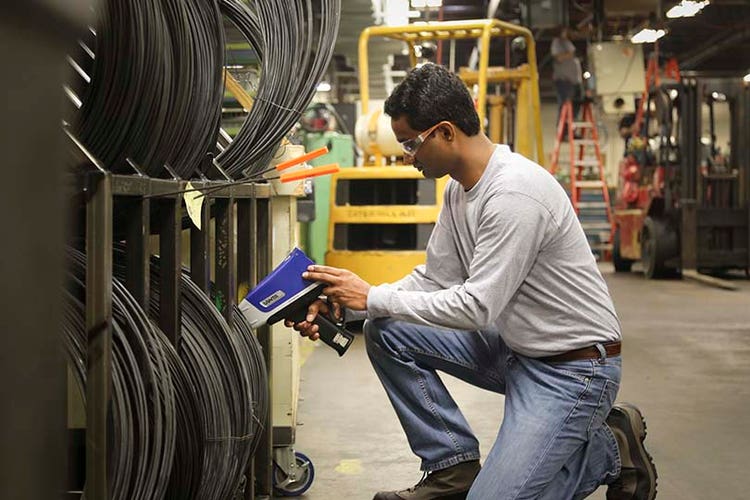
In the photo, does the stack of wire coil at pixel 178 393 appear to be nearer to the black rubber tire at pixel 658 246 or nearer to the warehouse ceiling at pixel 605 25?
the warehouse ceiling at pixel 605 25

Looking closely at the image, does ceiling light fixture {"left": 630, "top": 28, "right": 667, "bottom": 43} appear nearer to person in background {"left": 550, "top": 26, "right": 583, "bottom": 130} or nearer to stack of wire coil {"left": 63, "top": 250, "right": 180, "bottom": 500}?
person in background {"left": 550, "top": 26, "right": 583, "bottom": 130}

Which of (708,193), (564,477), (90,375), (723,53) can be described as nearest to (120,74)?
(90,375)

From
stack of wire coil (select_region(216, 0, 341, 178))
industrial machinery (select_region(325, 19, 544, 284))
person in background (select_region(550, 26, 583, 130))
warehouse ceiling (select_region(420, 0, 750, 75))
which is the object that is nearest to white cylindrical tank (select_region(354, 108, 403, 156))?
industrial machinery (select_region(325, 19, 544, 284))

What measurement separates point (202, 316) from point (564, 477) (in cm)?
104

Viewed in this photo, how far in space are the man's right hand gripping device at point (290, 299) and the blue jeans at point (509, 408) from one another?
0.26 meters

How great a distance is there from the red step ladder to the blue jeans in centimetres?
1105

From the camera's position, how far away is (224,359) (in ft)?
7.04

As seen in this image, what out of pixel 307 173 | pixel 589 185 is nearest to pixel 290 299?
pixel 307 173

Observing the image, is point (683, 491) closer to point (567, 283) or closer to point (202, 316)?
point (567, 283)

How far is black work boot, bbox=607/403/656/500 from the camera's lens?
2.59 meters

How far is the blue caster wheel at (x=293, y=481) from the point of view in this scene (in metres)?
2.93

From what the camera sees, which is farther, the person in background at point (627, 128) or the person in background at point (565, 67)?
the person in background at point (627, 128)

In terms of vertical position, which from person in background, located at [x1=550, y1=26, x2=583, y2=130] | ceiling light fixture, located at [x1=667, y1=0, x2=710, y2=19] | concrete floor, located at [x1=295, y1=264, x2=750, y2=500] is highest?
ceiling light fixture, located at [x1=667, y1=0, x2=710, y2=19]

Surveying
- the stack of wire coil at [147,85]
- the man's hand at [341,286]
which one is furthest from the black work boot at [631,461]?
the stack of wire coil at [147,85]
